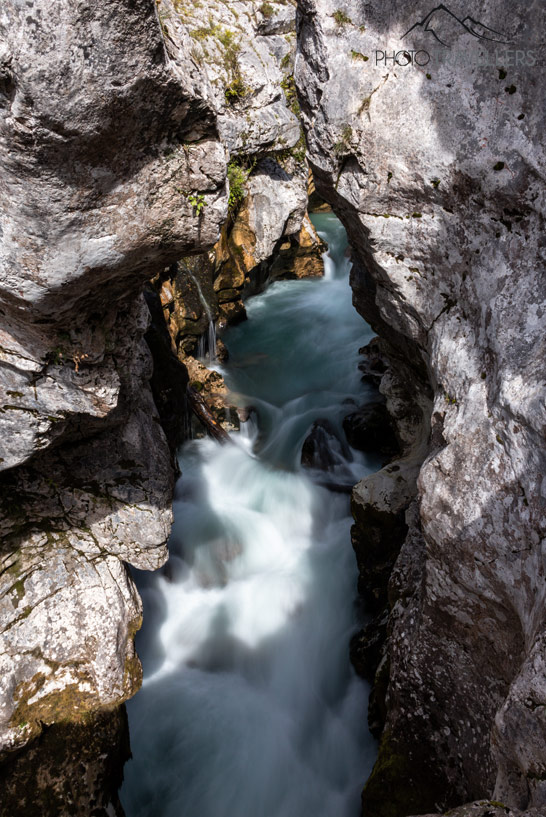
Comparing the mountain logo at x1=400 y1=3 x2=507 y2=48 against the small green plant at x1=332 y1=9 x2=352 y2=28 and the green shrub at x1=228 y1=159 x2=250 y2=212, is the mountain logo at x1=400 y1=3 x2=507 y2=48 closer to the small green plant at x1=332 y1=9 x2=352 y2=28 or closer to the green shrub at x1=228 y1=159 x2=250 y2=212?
the small green plant at x1=332 y1=9 x2=352 y2=28

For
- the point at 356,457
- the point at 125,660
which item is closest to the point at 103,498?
the point at 125,660

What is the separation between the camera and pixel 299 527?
8523mm

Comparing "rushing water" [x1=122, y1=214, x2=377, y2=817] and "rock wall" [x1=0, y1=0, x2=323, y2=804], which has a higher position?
"rock wall" [x1=0, y1=0, x2=323, y2=804]

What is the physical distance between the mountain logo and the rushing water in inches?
243

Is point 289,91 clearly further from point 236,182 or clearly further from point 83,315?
point 83,315

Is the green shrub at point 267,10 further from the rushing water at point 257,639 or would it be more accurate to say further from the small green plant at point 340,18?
the small green plant at point 340,18

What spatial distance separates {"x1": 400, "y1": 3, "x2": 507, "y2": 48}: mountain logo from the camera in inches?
148

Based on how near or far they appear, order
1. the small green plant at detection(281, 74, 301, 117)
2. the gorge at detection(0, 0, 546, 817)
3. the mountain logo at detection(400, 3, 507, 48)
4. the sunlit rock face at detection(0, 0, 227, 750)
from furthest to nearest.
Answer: the small green plant at detection(281, 74, 301, 117)
the mountain logo at detection(400, 3, 507, 48)
the gorge at detection(0, 0, 546, 817)
the sunlit rock face at detection(0, 0, 227, 750)

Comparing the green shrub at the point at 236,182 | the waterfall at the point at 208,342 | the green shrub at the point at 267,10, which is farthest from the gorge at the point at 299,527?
the green shrub at the point at 267,10

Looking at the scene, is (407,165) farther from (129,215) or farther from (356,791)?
(356,791)

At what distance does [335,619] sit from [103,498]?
3.58 meters

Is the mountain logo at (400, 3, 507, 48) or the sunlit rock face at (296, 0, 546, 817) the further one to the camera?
the mountain logo at (400, 3, 507, 48)

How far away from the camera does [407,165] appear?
4184mm

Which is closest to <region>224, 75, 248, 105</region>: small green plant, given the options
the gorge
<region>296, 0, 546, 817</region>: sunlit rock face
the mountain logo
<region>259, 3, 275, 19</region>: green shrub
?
<region>259, 3, 275, 19</region>: green shrub
